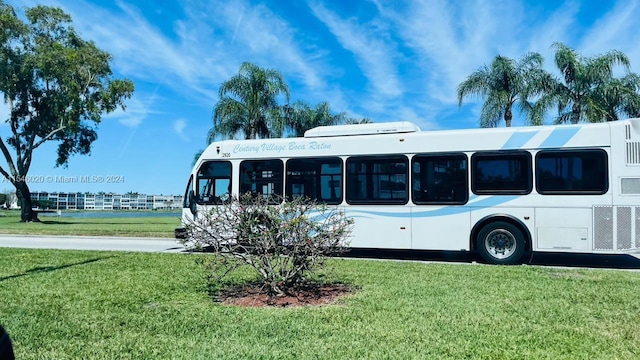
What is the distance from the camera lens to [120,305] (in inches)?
251

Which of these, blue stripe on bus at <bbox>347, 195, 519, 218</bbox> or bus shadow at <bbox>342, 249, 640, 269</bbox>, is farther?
bus shadow at <bbox>342, 249, 640, 269</bbox>

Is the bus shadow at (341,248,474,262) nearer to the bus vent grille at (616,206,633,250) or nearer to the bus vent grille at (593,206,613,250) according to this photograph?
the bus vent grille at (593,206,613,250)

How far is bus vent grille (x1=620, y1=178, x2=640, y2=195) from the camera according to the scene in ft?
32.6

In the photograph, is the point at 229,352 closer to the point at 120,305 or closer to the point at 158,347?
Answer: the point at 158,347

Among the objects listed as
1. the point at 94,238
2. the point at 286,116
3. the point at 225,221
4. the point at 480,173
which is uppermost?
the point at 286,116

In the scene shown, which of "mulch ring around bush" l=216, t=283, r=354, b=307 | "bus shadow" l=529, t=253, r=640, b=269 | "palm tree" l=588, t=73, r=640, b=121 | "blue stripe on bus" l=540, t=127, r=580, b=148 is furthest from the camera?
"palm tree" l=588, t=73, r=640, b=121

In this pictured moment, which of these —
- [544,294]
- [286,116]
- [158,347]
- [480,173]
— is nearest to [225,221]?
[158,347]

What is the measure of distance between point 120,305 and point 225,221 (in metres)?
1.80

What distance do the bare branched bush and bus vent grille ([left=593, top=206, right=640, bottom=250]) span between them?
658 centimetres

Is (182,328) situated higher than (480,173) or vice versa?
(480,173)

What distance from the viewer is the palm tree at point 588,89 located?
69.5ft

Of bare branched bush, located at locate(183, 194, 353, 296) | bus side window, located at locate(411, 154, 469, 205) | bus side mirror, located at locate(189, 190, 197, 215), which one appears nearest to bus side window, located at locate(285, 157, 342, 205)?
bus side window, located at locate(411, 154, 469, 205)

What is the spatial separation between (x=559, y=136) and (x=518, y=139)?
86cm

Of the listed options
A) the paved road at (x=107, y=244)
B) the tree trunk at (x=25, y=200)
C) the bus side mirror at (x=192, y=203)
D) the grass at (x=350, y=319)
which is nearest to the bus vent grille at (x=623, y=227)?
the grass at (x=350, y=319)
